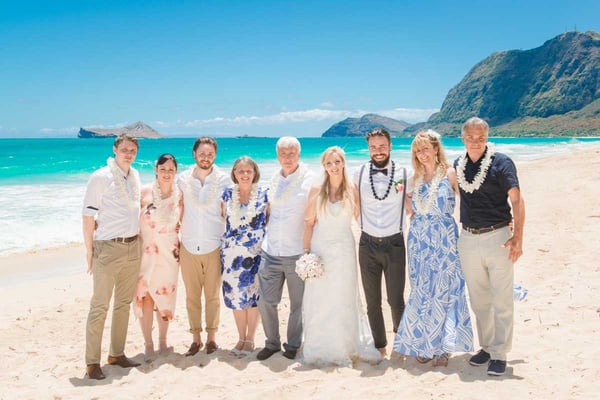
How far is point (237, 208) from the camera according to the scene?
4887mm

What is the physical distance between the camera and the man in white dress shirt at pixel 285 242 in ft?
15.6

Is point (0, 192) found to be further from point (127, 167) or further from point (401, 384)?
point (401, 384)

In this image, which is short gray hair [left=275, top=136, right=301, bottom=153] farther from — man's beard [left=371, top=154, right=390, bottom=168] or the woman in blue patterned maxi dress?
the woman in blue patterned maxi dress

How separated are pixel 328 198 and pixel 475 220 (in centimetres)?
132

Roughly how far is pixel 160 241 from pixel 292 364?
1763 mm

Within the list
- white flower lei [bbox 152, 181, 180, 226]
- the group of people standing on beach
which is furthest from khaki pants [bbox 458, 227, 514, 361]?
white flower lei [bbox 152, 181, 180, 226]

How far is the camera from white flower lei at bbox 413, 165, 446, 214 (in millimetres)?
4410

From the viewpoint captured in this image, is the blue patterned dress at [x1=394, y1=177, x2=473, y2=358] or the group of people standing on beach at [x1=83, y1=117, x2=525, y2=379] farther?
the blue patterned dress at [x1=394, y1=177, x2=473, y2=358]

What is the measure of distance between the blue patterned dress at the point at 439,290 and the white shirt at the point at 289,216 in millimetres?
1109

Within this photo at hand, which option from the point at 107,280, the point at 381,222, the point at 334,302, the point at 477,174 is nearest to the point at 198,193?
the point at 107,280

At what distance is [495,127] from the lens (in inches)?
5295

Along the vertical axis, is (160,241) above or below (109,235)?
below

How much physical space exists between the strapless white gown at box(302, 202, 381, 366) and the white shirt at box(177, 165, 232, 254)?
3.37 ft

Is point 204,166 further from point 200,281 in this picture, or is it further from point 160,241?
point 200,281
